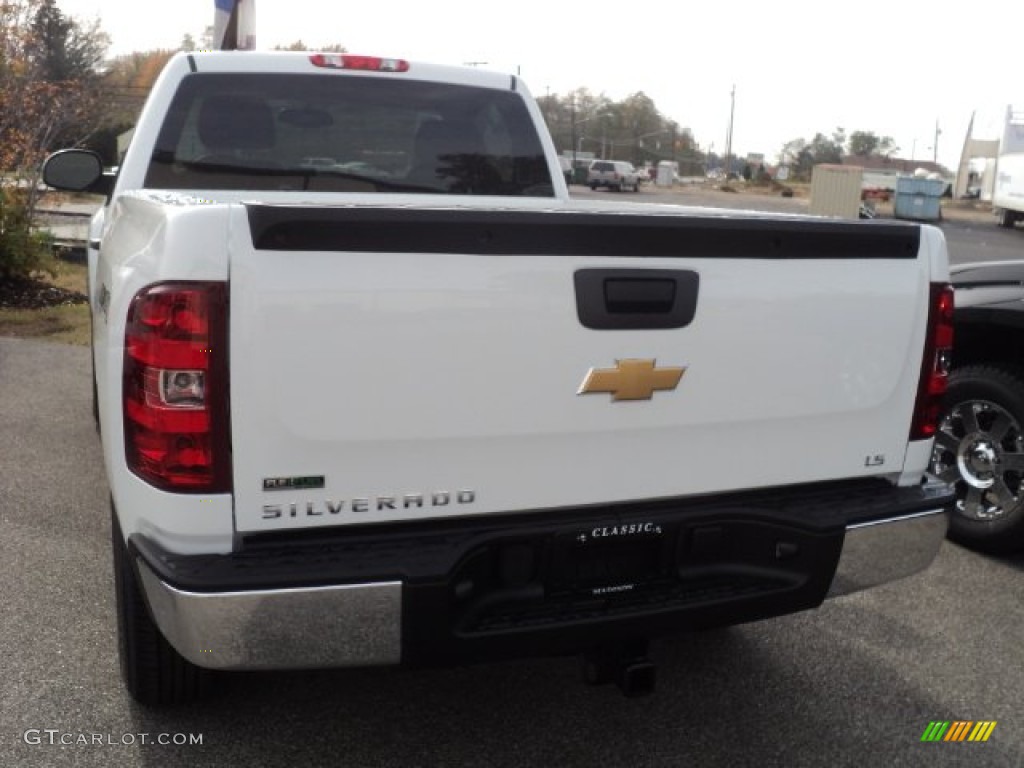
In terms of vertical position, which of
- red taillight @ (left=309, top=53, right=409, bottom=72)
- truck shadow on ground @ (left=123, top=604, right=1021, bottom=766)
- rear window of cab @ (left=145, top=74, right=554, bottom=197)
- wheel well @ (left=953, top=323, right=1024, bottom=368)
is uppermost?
red taillight @ (left=309, top=53, right=409, bottom=72)

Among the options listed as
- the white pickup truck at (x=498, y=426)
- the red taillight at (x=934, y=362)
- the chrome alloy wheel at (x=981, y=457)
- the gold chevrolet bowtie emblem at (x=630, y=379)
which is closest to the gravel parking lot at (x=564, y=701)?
the white pickup truck at (x=498, y=426)

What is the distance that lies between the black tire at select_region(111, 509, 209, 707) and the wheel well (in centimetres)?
372

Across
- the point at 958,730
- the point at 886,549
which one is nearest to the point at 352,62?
the point at 886,549

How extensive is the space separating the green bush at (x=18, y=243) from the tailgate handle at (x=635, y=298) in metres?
9.98

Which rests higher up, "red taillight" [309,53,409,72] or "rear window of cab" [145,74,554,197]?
"red taillight" [309,53,409,72]

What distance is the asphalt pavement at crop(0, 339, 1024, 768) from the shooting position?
2.90 meters

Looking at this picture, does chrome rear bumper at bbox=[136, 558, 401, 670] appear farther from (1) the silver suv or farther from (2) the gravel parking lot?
(1) the silver suv

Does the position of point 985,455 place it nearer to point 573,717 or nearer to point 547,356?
point 573,717

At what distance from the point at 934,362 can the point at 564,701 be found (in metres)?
1.53

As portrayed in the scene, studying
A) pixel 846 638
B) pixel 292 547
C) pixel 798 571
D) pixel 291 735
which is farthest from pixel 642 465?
pixel 846 638

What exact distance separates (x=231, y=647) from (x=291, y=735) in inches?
32.6

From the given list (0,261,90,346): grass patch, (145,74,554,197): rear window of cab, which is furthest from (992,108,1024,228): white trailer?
(145,74,554,197): rear window of cab

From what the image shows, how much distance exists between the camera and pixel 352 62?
14.9ft

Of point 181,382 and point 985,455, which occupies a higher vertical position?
point 181,382
